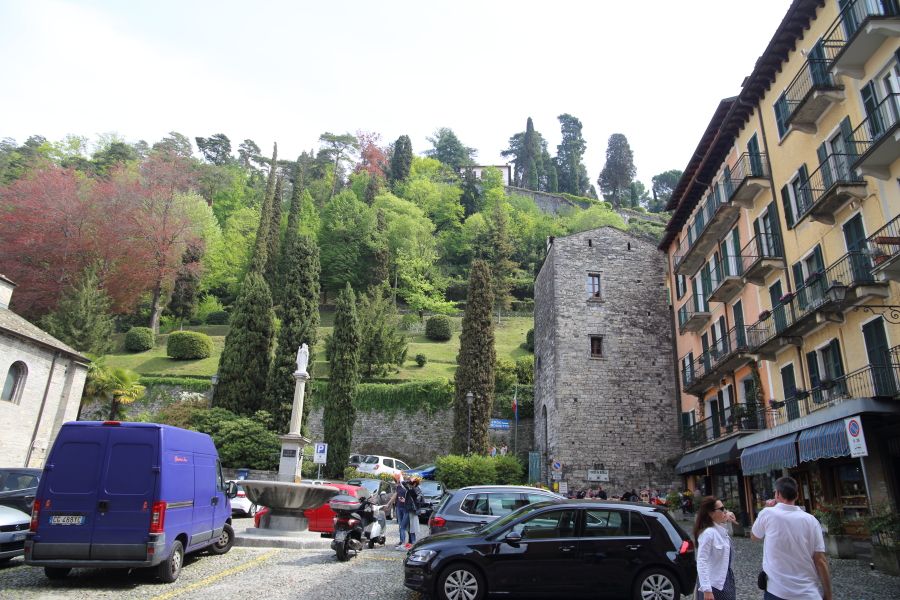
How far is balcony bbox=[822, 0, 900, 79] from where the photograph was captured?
1267 centimetres

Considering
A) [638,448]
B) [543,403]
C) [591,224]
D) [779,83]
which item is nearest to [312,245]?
[543,403]

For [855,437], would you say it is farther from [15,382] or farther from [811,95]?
[15,382]

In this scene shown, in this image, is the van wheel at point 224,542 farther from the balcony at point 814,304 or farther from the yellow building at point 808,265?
the balcony at point 814,304

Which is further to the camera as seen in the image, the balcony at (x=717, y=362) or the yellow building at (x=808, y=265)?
the balcony at (x=717, y=362)

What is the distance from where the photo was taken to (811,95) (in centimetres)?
1504

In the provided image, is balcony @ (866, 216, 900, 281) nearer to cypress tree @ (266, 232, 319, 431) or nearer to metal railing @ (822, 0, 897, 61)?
metal railing @ (822, 0, 897, 61)

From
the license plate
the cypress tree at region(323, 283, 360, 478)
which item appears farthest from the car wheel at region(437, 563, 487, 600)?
the cypress tree at region(323, 283, 360, 478)

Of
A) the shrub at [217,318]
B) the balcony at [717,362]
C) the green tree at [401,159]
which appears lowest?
the balcony at [717,362]

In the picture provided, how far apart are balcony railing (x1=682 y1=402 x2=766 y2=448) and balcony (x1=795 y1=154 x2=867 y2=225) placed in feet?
21.1

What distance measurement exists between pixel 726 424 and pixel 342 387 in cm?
1945

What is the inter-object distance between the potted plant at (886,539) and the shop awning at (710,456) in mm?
7459

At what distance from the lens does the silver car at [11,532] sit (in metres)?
9.08

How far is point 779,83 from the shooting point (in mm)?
18234

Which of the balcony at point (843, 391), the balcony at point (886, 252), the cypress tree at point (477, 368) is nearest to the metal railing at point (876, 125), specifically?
the balcony at point (886, 252)
